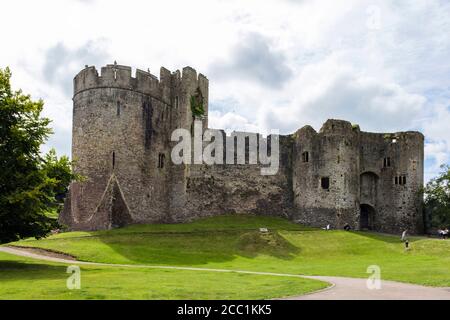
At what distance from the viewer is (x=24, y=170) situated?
98.5 ft

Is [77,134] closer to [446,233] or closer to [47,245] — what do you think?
[47,245]

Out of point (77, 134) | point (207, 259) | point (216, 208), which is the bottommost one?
point (207, 259)

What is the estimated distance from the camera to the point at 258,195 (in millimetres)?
56594

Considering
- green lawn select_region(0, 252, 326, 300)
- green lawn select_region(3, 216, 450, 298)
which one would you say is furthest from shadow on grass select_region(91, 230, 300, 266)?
green lawn select_region(0, 252, 326, 300)

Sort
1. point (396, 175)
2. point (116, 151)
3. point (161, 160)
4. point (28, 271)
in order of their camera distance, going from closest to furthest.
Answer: point (28, 271)
point (116, 151)
point (161, 160)
point (396, 175)

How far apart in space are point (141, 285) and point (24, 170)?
12405 mm

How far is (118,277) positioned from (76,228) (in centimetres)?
2533

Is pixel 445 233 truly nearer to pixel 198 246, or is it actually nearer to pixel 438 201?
pixel 438 201

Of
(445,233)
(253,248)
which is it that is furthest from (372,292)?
(445,233)

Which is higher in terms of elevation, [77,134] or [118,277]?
[77,134]

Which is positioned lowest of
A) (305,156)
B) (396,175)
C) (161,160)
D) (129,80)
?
(396,175)

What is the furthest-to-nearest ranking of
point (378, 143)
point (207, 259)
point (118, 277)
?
point (378, 143), point (207, 259), point (118, 277)

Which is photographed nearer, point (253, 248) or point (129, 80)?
point (253, 248)
